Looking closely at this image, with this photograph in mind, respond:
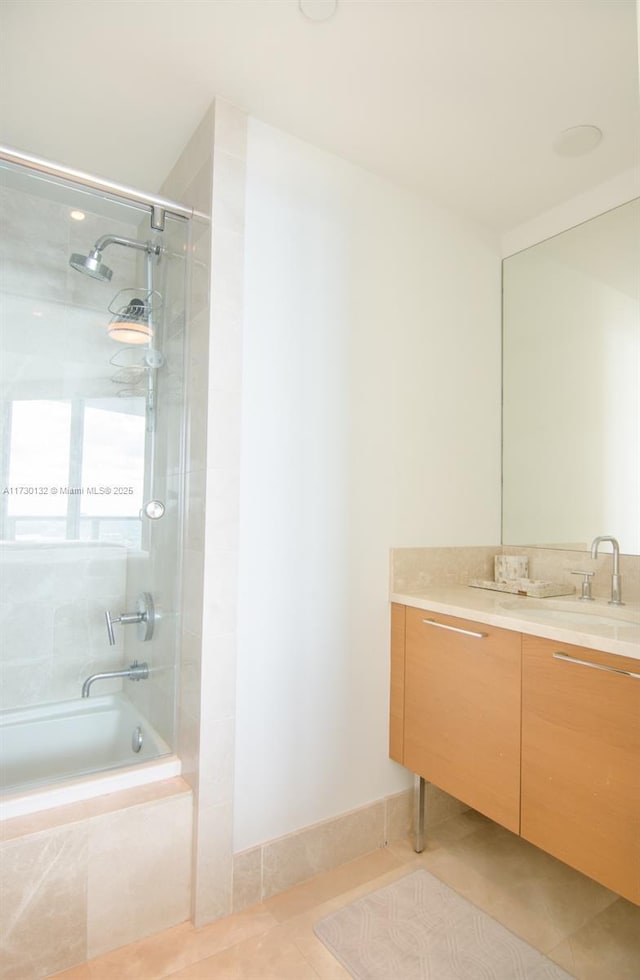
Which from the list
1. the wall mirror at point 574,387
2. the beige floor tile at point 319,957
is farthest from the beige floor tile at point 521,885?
the wall mirror at point 574,387

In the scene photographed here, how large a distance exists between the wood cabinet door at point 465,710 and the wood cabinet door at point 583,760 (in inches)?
2.1

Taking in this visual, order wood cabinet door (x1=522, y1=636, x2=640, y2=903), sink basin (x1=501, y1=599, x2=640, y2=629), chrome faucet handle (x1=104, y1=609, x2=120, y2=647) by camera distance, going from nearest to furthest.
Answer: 1. wood cabinet door (x1=522, y1=636, x2=640, y2=903)
2. sink basin (x1=501, y1=599, x2=640, y2=629)
3. chrome faucet handle (x1=104, y1=609, x2=120, y2=647)

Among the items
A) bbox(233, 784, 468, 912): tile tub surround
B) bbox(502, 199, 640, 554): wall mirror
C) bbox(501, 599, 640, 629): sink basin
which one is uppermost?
bbox(502, 199, 640, 554): wall mirror

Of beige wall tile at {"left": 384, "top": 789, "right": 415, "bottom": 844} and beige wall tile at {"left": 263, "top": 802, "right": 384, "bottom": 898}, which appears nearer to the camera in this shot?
beige wall tile at {"left": 263, "top": 802, "right": 384, "bottom": 898}

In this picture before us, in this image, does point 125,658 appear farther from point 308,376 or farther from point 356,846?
point 308,376

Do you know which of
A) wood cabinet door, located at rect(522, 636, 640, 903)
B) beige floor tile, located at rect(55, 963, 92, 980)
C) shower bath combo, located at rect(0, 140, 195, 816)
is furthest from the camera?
shower bath combo, located at rect(0, 140, 195, 816)

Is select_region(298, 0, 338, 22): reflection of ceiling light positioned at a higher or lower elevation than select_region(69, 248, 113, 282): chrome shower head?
higher

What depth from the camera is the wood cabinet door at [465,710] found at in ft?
5.04

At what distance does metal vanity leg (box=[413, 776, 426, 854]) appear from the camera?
1872 millimetres

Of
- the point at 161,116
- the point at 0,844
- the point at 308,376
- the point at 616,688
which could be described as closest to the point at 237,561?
the point at 308,376

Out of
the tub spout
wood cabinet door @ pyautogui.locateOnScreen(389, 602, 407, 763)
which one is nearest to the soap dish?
wood cabinet door @ pyautogui.locateOnScreen(389, 602, 407, 763)

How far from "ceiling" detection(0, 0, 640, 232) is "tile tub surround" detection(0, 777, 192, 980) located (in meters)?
2.11

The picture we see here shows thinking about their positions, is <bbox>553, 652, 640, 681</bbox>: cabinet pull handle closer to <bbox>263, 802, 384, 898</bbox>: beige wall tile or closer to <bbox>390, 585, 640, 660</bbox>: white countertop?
<bbox>390, 585, 640, 660</bbox>: white countertop

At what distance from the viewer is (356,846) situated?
1837 mm
